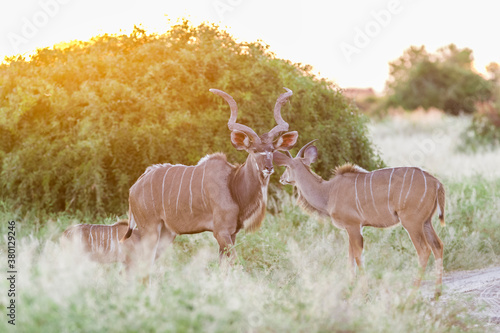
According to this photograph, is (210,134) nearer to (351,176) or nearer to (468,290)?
(351,176)

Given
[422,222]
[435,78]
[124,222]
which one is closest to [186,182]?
[124,222]

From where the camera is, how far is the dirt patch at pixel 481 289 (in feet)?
18.7

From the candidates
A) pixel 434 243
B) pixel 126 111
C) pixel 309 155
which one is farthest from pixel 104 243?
pixel 434 243

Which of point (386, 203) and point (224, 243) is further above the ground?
point (386, 203)

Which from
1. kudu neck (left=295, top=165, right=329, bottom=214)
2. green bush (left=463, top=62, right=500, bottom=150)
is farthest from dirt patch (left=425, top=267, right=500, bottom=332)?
green bush (left=463, top=62, right=500, bottom=150)

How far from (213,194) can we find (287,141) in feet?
2.96

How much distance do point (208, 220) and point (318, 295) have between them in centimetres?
215

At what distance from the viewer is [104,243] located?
694 cm

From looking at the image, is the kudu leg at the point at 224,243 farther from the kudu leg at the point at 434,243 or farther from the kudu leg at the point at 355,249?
the kudu leg at the point at 434,243

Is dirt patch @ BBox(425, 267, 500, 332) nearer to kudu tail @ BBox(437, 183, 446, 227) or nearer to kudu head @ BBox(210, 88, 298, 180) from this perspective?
kudu tail @ BBox(437, 183, 446, 227)

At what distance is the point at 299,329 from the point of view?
13.6ft

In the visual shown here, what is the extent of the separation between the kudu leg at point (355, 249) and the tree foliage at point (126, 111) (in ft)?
9.08

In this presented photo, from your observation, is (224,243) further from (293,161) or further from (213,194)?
(293,161)

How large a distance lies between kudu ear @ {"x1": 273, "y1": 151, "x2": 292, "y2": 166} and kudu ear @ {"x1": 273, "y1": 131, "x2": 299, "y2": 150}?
76cm
